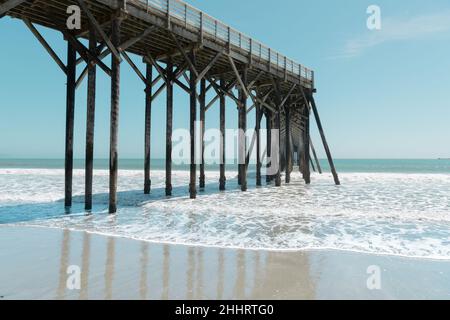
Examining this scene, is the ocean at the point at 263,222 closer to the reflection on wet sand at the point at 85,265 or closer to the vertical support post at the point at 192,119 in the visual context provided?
A: the reflection on wet sand at the point at 85,265

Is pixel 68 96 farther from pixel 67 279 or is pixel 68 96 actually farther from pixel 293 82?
pixel 293 82

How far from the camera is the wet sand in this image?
371 cm

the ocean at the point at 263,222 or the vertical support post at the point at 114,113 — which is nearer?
the ocean at the point at 263,222

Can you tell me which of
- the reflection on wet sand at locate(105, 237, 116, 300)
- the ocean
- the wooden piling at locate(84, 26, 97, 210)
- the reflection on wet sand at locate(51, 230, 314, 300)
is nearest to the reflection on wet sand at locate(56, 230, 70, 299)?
the reflection on wet sand at locate(51, 230, 314, 300)

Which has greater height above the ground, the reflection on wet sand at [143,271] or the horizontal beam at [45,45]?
the horizontal beam at [45,45]

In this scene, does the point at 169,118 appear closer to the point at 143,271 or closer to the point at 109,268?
the point at 109,268

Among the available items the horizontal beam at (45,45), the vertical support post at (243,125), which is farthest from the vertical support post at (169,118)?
the horizontal beam at (45,45)

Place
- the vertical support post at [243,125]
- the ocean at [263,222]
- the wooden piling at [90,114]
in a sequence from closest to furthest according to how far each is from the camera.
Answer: the ocean at [263,222], the wooden piling at [90,114], the vertical support post at [243,125]

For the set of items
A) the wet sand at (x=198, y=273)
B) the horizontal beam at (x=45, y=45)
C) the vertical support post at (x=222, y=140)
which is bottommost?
the wet sand at (x=198, y=273)

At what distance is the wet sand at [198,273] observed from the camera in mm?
3711

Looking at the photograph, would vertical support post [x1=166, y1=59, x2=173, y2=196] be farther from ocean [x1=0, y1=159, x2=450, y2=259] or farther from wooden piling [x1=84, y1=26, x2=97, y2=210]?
wooden piling [x1=84, y1=26, x2=97, y2=210]

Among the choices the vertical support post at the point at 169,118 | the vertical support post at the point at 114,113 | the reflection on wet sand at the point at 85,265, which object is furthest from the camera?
the vertical support post at the point at 169,118

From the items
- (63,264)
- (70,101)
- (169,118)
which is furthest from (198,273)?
(169,118)

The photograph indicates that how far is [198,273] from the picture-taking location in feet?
14.3
